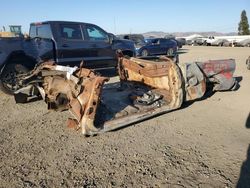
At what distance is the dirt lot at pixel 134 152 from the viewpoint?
3252 millimetres

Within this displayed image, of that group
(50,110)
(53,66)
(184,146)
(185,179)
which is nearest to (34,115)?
(50,110)

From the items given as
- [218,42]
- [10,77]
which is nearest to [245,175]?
[10,77]

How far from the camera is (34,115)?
5.75m

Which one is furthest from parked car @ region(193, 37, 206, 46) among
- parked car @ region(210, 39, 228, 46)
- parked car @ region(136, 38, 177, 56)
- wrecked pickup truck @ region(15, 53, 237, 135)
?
wrecked pickup truck @ region(15, 53, 237, 135)

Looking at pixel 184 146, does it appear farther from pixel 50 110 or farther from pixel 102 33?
pixel 102 33

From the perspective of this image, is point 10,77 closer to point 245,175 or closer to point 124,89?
point 124,89

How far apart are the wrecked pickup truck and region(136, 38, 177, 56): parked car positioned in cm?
1157

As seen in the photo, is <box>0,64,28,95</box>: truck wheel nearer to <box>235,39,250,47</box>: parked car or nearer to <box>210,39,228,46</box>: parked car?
<box>235,39,250,47</box>: parked car

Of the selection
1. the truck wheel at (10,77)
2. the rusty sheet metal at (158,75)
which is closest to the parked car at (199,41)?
the rusty sheet metal at (158,75)

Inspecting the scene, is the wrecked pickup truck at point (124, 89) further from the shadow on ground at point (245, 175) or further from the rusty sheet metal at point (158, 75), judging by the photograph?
the shadow on ground at point (245, 175)

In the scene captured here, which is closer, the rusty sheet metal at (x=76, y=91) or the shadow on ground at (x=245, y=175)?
the shadow on ground at (x=245, y=175)

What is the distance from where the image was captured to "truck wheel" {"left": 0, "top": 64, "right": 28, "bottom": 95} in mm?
7016

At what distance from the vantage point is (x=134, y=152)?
155 inches

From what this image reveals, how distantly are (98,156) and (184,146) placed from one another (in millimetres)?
1257
